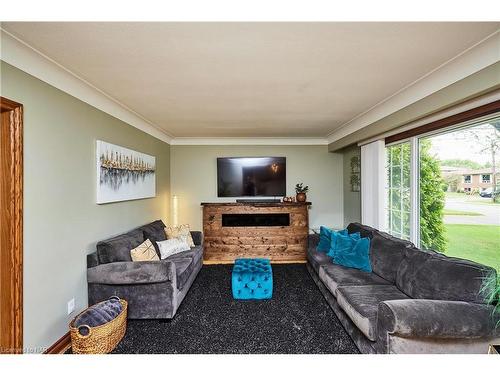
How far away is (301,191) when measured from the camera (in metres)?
5.35

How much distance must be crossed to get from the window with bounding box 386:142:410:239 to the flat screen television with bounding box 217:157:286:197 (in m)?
2.14

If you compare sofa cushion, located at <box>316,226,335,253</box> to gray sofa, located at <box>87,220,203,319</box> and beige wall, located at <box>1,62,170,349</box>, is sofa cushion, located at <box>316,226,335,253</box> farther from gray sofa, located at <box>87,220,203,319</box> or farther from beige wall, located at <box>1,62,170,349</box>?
beige wall, located at <box>1,62,170,349</box>

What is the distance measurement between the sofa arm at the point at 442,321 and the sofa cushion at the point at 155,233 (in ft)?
9.86

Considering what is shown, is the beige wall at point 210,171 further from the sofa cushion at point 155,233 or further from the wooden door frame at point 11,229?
the wooden door frame at point 11,229

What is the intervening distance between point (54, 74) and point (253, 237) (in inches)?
153

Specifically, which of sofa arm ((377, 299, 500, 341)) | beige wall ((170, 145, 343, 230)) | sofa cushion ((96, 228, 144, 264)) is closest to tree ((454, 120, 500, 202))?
sofa arm ((377, 299, 500, 341))

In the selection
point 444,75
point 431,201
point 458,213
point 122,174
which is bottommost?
point 458,213

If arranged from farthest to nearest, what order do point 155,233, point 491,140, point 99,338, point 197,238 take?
point 197,238
point 155,233
point 491,140
point 99,338

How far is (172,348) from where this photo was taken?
7.35 ft

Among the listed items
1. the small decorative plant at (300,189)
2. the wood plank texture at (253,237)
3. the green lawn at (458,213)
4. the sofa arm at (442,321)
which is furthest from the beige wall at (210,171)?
the sofa arm at (442,321)

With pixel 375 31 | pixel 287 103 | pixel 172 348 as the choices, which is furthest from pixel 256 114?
pixel 172 348

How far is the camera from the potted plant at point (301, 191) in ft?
17.1


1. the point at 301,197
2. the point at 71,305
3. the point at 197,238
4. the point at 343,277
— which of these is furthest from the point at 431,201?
the point at 71,305

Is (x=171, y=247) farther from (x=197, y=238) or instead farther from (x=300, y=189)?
(x=300, y=189)
